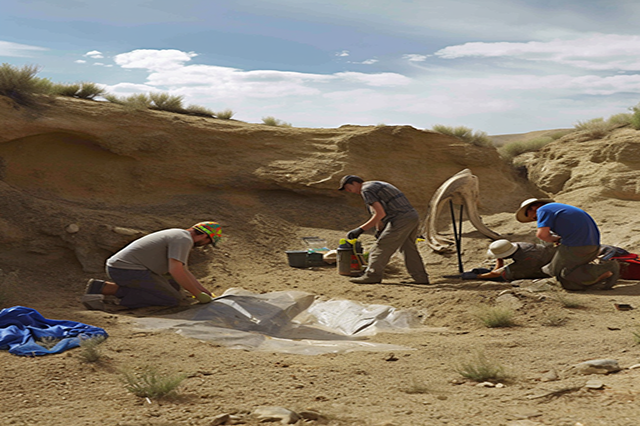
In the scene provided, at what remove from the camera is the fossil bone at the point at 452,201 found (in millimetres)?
9883

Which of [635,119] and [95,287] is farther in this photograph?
[635,119]

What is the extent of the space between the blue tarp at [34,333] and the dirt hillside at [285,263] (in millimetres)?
144

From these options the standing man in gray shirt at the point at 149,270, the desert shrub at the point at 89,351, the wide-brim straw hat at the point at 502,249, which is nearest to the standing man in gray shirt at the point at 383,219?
the wide-brim straw hat at the point at 502,249

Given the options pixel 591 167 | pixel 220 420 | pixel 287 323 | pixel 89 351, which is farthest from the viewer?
pixel 591 167

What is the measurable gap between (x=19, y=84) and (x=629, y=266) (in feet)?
37.3

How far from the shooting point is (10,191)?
351 inches

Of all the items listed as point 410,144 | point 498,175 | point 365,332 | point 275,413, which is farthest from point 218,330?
point 498,175

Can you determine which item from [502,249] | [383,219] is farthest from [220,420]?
[502,249]

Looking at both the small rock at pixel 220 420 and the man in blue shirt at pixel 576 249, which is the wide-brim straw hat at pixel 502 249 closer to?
the man in blue shirt at pixel 576 249

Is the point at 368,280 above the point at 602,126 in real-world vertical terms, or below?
below

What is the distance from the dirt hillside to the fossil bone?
0.34 meters

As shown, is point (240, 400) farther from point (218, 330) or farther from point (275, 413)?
point (218, 330)

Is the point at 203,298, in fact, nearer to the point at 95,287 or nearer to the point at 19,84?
the point at 95,287

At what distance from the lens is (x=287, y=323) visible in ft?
18.6
